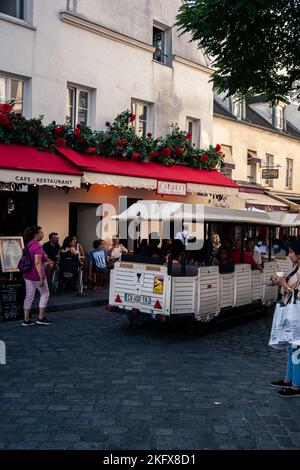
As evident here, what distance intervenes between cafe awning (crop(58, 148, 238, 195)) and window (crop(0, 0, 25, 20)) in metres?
3.90

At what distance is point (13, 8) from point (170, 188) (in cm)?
647

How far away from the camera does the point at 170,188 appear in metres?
14.3

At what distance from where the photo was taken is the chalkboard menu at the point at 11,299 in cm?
928

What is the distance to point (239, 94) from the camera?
13.5m

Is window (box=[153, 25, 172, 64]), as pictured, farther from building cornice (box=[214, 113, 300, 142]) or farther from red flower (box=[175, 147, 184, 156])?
building cornice (box=[214, 113, 300, 142])

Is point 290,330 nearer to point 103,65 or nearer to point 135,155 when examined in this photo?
point 135,155

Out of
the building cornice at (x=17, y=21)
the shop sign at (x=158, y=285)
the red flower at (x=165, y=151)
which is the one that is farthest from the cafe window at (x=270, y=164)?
the shop sign at (x=158, y=285)

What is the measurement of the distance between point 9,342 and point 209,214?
4022mm

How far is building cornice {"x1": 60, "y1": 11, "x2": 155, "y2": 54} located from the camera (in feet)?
44.6

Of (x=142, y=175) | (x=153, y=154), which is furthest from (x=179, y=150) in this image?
(x=142, y=175)

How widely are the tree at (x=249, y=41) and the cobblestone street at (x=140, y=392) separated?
22.7ft

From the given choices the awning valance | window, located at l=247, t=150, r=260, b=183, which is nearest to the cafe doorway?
the awning valance
